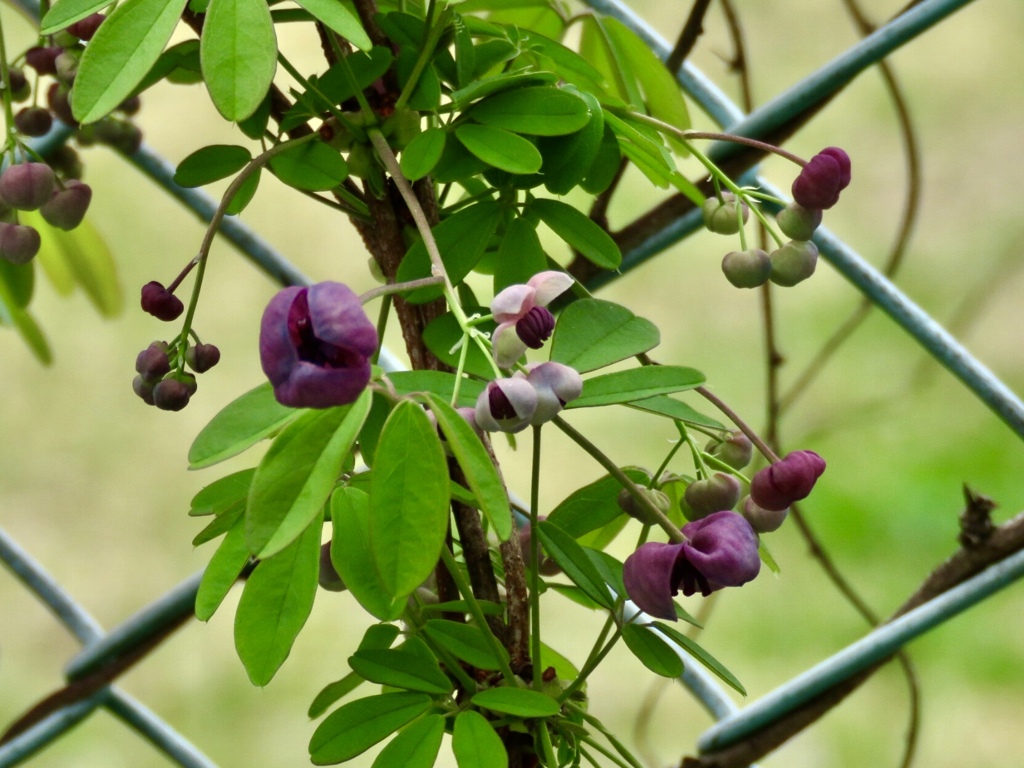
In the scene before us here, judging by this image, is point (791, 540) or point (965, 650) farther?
point (791, 540)

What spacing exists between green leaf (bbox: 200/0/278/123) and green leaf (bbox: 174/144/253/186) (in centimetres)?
12

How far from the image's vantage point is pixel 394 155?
555mm

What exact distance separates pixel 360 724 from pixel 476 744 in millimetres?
61

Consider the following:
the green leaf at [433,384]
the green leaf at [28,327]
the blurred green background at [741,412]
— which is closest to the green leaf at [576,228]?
the green leaf at [433,384]

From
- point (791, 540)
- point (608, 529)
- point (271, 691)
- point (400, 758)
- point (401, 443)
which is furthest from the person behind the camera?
point (791, 540)

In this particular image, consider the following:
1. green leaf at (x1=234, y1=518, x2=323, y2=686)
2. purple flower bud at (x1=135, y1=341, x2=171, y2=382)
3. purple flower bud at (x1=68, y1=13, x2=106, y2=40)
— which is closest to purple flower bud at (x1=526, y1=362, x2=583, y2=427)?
green leaf at (x1=234, y1=518, x2=323, y2=686)

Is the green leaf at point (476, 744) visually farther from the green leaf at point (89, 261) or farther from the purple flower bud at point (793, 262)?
the green leaf at point (89, 261)

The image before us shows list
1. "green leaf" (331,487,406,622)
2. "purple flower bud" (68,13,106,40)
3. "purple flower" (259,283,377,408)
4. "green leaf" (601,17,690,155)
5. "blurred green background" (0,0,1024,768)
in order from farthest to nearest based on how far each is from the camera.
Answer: "blurred green background" (0,0,1024,768) < "green leaf" (601,17,690,155) < "purple flower bud" (68,13,106,40) < "green leaf" (331,487,406,622) < "purple flower" (259,283,377,408)

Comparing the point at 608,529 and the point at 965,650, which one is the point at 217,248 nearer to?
the point at 965,650

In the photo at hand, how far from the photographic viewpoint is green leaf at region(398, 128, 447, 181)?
1.70 feet

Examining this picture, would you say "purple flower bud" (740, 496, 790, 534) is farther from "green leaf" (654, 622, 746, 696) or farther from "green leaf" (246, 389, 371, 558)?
"green leaf" (246, 389, 371, 558)

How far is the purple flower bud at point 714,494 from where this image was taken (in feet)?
1.78

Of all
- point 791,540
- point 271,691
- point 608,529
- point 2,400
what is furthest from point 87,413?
point 608,529

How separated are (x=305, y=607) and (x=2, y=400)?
1988 mm
